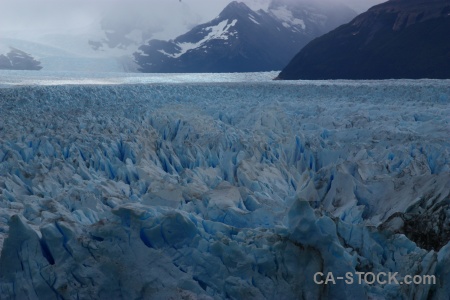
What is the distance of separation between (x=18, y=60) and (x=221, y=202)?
45.3 m

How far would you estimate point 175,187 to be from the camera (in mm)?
4312

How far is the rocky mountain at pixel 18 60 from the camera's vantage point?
41303 millimetres

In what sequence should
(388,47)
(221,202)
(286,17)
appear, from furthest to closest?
(286,17)
(388,47)
(221,202)

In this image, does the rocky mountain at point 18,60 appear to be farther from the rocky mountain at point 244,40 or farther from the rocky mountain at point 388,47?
the rocky mountain at point 388,47

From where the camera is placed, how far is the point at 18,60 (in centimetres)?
4381

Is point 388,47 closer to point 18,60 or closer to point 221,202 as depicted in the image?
point 221,202

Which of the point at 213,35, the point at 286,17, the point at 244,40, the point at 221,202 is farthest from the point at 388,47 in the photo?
the point at 286,17

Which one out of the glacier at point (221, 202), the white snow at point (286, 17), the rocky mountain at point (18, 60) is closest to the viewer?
the glacier at point (221, 202)

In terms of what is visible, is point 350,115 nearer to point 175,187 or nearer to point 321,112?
point 321,112

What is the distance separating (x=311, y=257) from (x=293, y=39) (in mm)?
52418

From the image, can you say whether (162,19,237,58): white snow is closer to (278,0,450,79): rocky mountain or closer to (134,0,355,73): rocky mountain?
(134,0,355,73): rocky mountain

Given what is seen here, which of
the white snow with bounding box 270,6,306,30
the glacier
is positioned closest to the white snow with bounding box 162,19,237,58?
the white snow with bounding box 270,6,306,30

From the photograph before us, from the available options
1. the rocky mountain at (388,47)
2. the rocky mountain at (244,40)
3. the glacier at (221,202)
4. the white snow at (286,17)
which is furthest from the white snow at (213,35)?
the glacier at (221,202)

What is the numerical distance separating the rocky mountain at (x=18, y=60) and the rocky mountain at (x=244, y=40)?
13.2 metres
